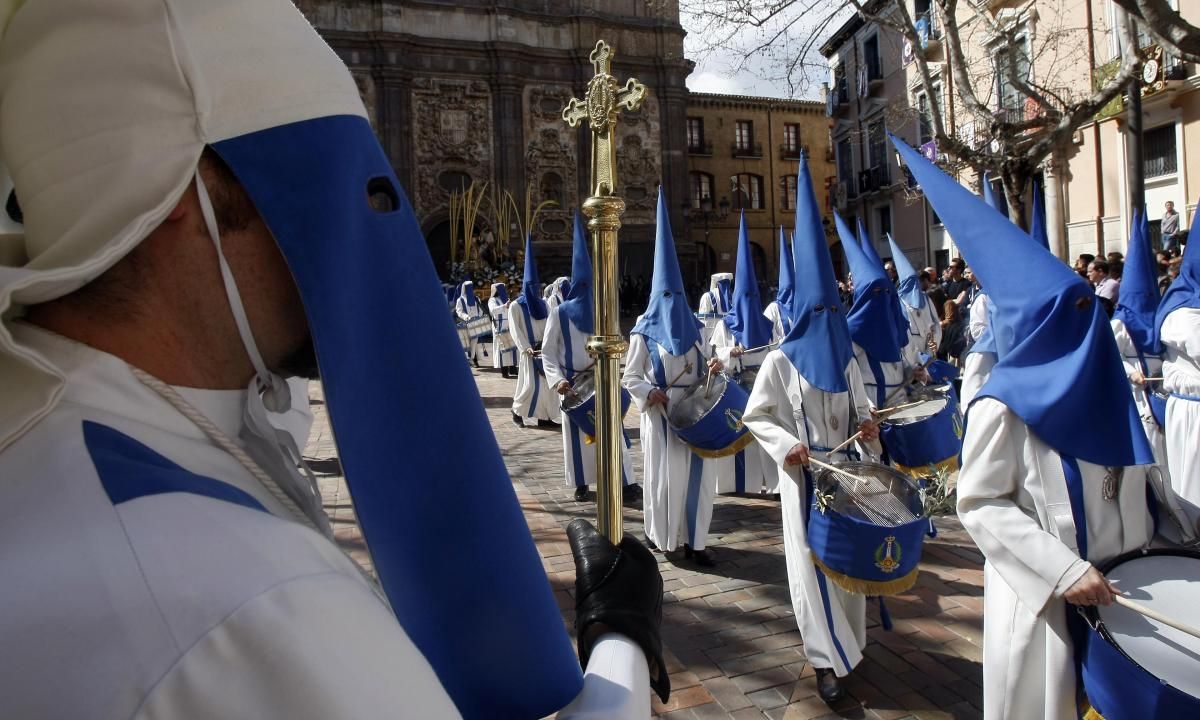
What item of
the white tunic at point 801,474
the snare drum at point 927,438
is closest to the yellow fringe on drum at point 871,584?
the white tunic at point 801,474

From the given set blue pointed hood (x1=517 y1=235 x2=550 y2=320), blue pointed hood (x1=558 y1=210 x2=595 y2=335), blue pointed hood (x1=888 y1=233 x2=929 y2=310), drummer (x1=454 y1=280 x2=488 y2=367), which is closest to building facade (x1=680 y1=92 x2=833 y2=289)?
drummer (x1=454 y1=280 x2=488 y2=367)

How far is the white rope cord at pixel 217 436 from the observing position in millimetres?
919

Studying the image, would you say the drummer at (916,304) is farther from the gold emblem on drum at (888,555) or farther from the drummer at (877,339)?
the gold emblem on drum at (888,555)

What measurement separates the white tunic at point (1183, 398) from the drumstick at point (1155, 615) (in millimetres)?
3722

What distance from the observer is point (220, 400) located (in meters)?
1.02

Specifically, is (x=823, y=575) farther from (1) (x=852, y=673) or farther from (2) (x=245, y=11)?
(2) (x=245, y=11)

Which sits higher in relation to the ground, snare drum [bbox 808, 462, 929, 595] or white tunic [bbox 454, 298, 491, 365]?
white tunic [bbox 454, 298, 491, 365]

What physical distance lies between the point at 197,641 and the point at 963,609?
15.8ft

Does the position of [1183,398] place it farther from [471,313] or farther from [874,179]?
[874,179]

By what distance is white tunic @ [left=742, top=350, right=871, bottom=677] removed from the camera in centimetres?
376

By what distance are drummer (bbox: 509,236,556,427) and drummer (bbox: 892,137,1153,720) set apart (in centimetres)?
790

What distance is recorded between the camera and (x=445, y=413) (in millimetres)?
1037

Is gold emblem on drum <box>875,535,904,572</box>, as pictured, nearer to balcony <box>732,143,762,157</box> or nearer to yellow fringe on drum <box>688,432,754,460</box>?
yellow fringe on drum <box>688,432,754,460</box>

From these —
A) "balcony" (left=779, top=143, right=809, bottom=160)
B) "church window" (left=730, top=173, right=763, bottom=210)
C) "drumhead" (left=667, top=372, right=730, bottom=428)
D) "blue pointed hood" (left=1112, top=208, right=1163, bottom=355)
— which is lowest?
"drumhead" (left=667, top=372, right=730, bottom=428)
